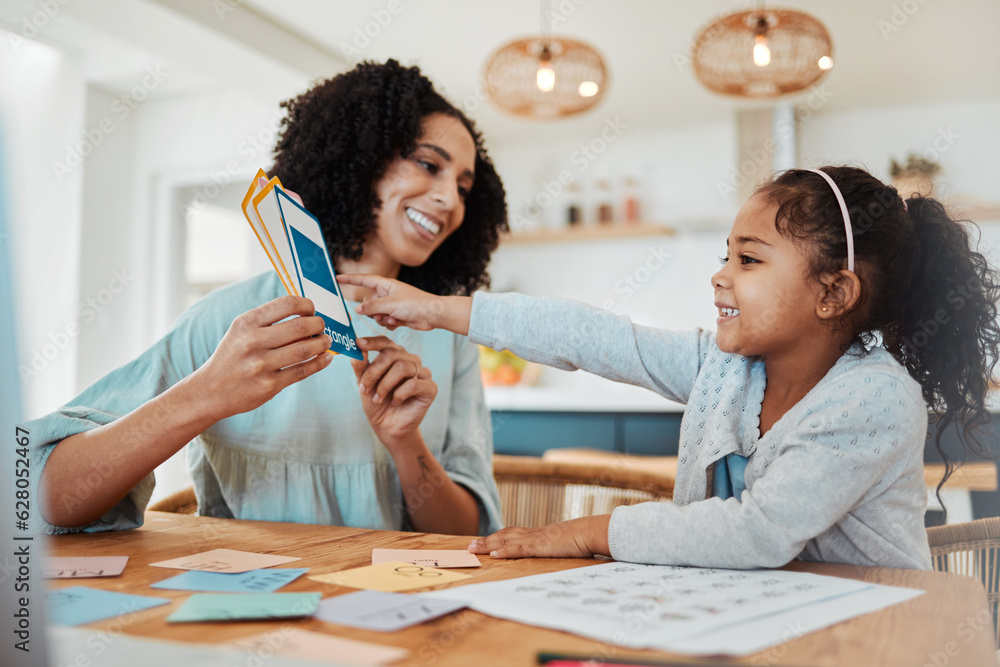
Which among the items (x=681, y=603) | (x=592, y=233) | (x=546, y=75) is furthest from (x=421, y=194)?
(x=592, y=233)

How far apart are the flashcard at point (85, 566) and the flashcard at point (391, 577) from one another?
21cm

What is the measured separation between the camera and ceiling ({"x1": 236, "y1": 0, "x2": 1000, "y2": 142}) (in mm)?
3229

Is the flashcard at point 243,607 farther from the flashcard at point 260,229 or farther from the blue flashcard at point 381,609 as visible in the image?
the flashcard at point 260,229

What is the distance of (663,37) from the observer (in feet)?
11.5

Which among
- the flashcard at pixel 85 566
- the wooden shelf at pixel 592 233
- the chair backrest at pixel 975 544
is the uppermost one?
the wooden shelf at pixel 592 233

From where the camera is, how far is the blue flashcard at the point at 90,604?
57 centimetres

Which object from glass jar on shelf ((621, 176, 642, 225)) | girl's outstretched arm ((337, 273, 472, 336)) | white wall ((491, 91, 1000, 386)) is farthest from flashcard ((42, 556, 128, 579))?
glass jar on shelf ((621, 176, 642, 225))

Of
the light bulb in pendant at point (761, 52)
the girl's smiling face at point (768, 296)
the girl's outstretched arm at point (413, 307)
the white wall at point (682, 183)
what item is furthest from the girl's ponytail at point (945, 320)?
the white wall at point (682, 183)

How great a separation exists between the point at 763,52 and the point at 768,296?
6.50ft

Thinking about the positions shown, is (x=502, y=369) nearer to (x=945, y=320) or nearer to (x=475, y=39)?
(x=475, y=39)

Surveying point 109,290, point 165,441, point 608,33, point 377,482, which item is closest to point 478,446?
point 377,482

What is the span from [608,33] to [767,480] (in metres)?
3.18

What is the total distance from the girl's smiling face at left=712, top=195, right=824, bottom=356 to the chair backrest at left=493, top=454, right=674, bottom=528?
387 millimetres

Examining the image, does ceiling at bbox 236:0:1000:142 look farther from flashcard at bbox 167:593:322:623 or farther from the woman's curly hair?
flashcard at bbox 167:593:322:623
